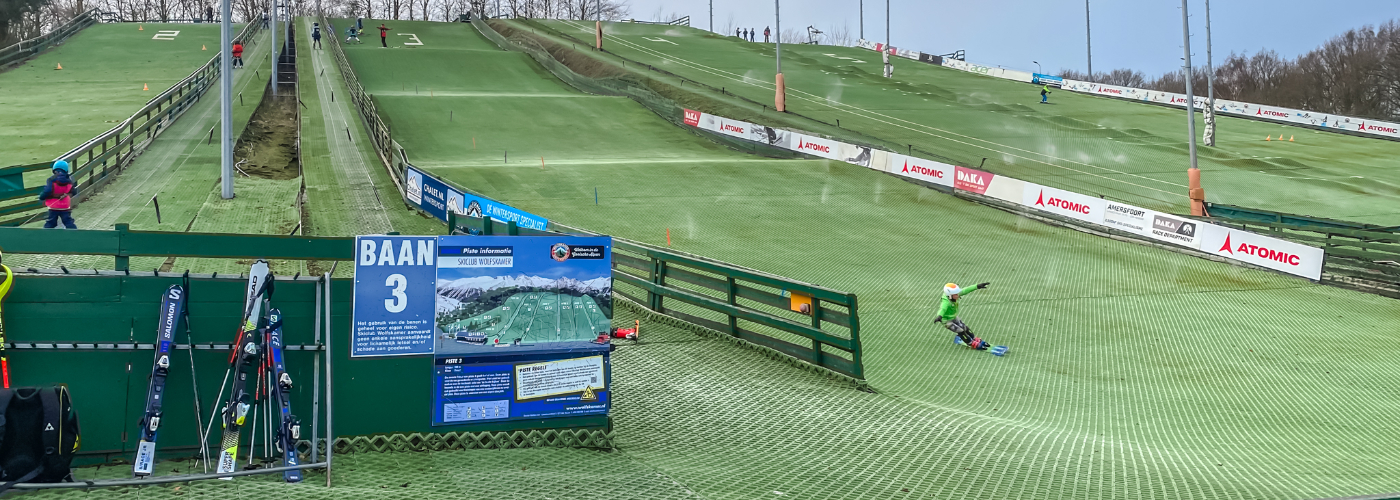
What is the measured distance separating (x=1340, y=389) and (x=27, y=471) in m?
15.3

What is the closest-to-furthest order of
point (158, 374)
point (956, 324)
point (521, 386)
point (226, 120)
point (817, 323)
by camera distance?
point (158, 374) → point (521, 386) → point (817, 323) → point (956, 324) → point (226, 120)

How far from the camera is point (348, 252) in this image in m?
7.76

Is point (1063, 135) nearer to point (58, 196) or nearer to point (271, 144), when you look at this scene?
point (271, 144)

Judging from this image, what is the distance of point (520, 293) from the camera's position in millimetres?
7914

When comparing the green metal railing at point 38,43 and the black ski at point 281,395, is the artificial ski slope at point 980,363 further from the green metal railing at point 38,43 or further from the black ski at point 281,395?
the green metal railing at point 38,43

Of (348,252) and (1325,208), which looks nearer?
(348,252)

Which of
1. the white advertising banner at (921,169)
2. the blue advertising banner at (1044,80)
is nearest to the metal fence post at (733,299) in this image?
the white advertising banner at (921,169)

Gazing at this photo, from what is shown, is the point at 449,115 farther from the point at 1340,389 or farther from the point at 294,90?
the point at 1340,389

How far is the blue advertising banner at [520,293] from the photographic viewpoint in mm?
7723

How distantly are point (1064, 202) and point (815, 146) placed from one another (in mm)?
11747

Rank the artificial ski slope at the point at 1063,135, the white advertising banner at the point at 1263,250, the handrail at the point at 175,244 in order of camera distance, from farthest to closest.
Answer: the artificial ski slope at the point at 1063,135, the white advertising banner at the point at 1263,250, the handrail at the point at 175,244

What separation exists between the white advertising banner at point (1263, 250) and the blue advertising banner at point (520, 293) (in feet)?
66.3

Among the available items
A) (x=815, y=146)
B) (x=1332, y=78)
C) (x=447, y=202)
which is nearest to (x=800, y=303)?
(x=447, y=202)

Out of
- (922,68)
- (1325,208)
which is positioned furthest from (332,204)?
(922,68)
